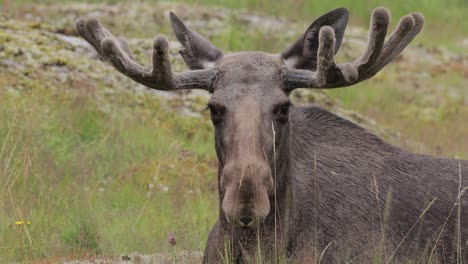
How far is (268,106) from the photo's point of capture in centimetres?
593

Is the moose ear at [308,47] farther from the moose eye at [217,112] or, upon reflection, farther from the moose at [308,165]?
the moose eye at [217,112]

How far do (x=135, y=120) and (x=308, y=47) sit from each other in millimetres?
5509

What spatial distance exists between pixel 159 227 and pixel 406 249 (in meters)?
2.66

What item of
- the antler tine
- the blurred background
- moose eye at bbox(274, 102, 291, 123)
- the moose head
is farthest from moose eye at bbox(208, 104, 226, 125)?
the blurred background

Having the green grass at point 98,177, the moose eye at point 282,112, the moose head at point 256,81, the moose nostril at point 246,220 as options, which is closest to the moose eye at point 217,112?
the moose head at point 256,81

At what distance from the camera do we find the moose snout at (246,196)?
5547 millimetres

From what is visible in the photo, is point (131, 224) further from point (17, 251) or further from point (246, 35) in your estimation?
point (246, 35)

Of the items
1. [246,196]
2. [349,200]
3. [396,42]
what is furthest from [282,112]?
[349,200]

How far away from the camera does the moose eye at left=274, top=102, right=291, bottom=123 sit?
19.6ft

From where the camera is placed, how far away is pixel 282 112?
605 centimetres

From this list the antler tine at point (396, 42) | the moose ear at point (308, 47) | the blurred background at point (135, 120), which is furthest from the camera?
the blurred background at point (135, 120)

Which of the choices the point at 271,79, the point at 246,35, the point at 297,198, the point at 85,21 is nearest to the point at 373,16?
the point at 271,79

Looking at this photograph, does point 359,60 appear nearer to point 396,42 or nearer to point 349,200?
point 396,42

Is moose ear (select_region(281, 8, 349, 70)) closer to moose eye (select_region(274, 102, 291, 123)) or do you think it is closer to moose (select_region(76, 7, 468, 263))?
moose (select_region(76, 7, 468, 263))
